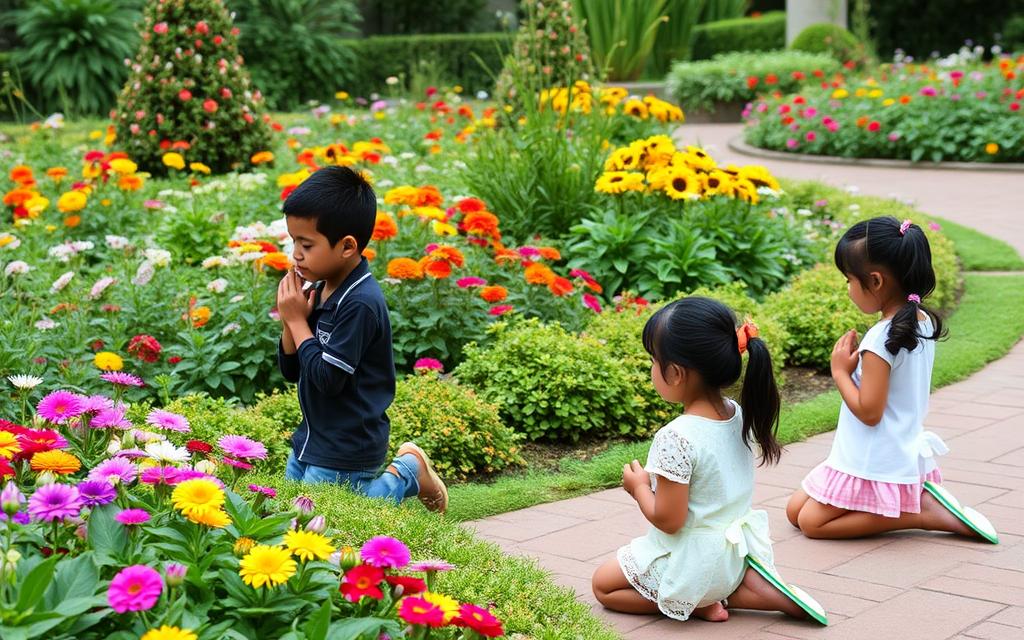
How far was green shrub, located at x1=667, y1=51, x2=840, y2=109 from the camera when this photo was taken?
59.4 feet

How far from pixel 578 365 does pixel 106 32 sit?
1512 cm

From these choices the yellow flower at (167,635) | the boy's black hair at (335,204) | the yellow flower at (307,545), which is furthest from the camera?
the boy's black hair at (335,204)

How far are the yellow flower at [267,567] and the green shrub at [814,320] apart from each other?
4.04m

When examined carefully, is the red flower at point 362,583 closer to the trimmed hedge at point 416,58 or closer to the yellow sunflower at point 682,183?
the yellow sunflower at point 682,183

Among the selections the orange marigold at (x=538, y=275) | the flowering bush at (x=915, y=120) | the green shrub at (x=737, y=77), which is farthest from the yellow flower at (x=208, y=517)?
the green shrub at (x=737, y=77)

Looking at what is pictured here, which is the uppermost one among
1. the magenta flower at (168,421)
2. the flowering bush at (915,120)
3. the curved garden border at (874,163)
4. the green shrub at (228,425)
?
the magenta flower at (168,421)

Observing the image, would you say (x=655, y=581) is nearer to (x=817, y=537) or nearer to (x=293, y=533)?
(x=817, y=537)

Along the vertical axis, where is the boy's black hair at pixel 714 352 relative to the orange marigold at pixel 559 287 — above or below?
above

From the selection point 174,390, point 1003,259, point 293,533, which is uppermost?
point 293,533

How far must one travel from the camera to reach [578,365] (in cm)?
498

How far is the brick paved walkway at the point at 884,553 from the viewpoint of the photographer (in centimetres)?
324

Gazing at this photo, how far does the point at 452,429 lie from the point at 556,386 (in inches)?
23.9

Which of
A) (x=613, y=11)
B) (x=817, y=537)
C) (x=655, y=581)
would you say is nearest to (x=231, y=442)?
(x=655, y=581)

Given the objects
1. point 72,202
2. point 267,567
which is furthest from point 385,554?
point 72,202
